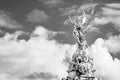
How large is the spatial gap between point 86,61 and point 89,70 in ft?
4.10

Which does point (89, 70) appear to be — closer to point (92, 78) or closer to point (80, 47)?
point (92, 78)

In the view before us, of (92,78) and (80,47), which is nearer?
(92,78)

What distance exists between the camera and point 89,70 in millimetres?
38438

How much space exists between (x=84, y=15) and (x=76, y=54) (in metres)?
5.80

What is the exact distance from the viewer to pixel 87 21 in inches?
1658

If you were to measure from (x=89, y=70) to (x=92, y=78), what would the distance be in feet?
3.59

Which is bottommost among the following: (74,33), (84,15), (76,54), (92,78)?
(92,78)

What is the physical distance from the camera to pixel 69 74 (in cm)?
3941

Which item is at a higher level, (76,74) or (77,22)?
(77,22)

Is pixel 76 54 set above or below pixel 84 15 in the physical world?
below

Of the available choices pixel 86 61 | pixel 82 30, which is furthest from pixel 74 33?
pixel 86 61

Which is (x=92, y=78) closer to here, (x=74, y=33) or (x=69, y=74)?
(x=69, y=74)

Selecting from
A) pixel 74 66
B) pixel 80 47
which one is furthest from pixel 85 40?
pixel 74 66

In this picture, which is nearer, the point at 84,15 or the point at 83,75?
the point at 83,75
